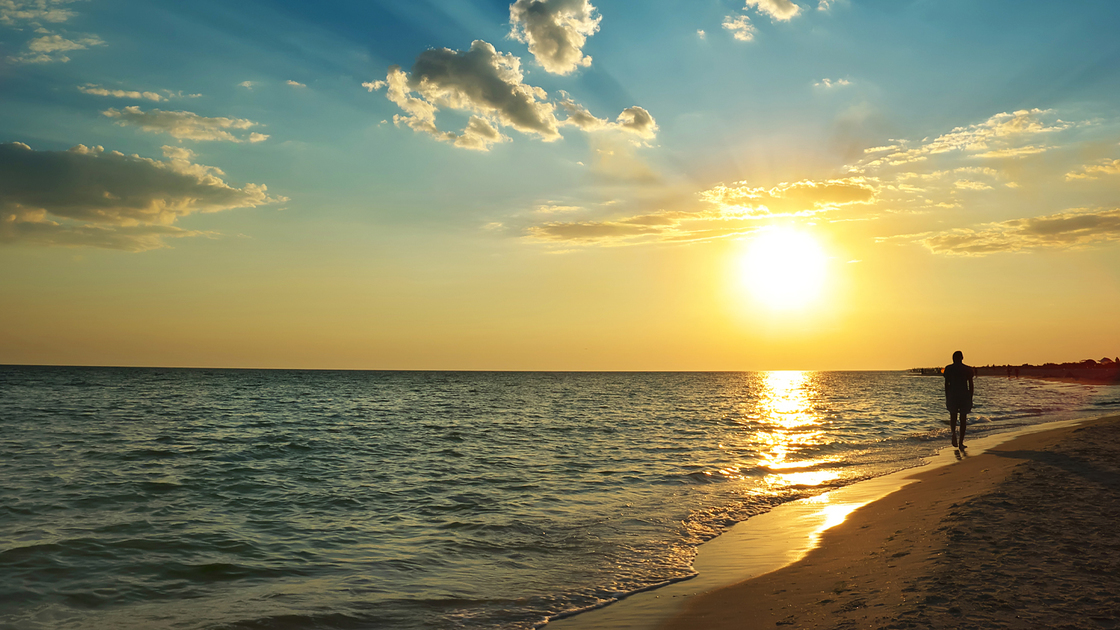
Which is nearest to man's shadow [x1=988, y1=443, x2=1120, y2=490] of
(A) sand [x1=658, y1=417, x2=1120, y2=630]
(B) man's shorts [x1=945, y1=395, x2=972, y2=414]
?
(A) sand [x1=658, y1=417, x2=1120, y2=630]

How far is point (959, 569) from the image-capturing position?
6715mm

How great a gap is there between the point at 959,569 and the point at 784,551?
3.25 meters

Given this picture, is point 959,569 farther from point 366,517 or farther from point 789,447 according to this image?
point 789,447

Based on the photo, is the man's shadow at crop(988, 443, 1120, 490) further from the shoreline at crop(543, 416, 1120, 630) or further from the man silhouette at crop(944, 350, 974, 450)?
the man silhouette at crop(944, 350, 974, 450)

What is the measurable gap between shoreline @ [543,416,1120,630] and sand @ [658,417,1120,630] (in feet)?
0.15

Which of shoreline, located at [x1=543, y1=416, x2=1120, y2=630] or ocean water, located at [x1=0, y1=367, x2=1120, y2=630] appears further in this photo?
ocean water, located at [x1=0, y1=367, x2=1120, y2=630]

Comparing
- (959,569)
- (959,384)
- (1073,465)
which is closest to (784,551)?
(959,569)

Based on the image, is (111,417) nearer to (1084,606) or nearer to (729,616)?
(729,616)

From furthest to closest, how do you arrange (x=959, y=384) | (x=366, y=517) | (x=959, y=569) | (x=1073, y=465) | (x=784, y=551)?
(x=959, y=384) → (x=1073, y=465) → (x=366, y=517) → (x=784, y=551) → (x=959, y=569)

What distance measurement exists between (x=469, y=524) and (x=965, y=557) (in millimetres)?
8392

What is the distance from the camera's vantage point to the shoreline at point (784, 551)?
7.01 m

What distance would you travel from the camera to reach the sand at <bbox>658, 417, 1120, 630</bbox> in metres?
5.47

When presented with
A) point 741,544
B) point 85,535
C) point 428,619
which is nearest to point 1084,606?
point 741,544

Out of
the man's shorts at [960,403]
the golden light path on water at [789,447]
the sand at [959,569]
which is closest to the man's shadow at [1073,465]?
the sand at [959,569]
